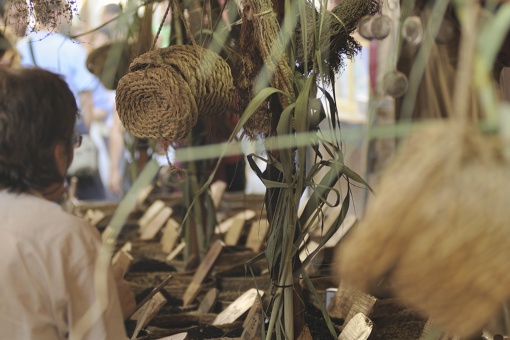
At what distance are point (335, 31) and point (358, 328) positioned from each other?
658mm

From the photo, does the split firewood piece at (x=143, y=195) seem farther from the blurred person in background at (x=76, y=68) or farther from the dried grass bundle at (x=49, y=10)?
the dried grass bundle at (x=49, y=10)

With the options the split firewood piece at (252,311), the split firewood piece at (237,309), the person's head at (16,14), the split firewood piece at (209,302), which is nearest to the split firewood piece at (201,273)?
the split firewood piece at (209,302)

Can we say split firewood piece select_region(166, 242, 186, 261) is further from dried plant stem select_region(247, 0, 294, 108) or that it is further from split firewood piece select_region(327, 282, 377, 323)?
dried plant stem select_region(247, 0, 294, 108)

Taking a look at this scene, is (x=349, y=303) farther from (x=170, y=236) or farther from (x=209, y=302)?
(x=170, y=236)

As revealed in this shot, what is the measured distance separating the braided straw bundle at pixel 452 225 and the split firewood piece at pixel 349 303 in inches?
47.4

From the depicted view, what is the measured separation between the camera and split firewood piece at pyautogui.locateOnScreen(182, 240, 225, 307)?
271 centimetres

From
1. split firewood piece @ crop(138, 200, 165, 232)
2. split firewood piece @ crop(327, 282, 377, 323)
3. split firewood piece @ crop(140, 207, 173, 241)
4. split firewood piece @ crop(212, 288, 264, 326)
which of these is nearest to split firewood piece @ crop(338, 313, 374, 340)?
split firewood piece @ crop(327, 282, 377, 323)

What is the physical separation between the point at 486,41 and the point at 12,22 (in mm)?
1724

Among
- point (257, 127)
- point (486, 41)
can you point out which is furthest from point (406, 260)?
point (257, 127)

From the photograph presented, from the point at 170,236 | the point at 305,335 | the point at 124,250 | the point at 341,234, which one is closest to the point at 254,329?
the point at 305,335

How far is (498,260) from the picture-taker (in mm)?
847

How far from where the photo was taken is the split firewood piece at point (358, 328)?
1909mm

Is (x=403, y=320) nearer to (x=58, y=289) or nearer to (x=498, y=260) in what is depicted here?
(x=58, y=289)

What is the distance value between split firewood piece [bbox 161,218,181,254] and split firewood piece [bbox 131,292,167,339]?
885 millimetres
